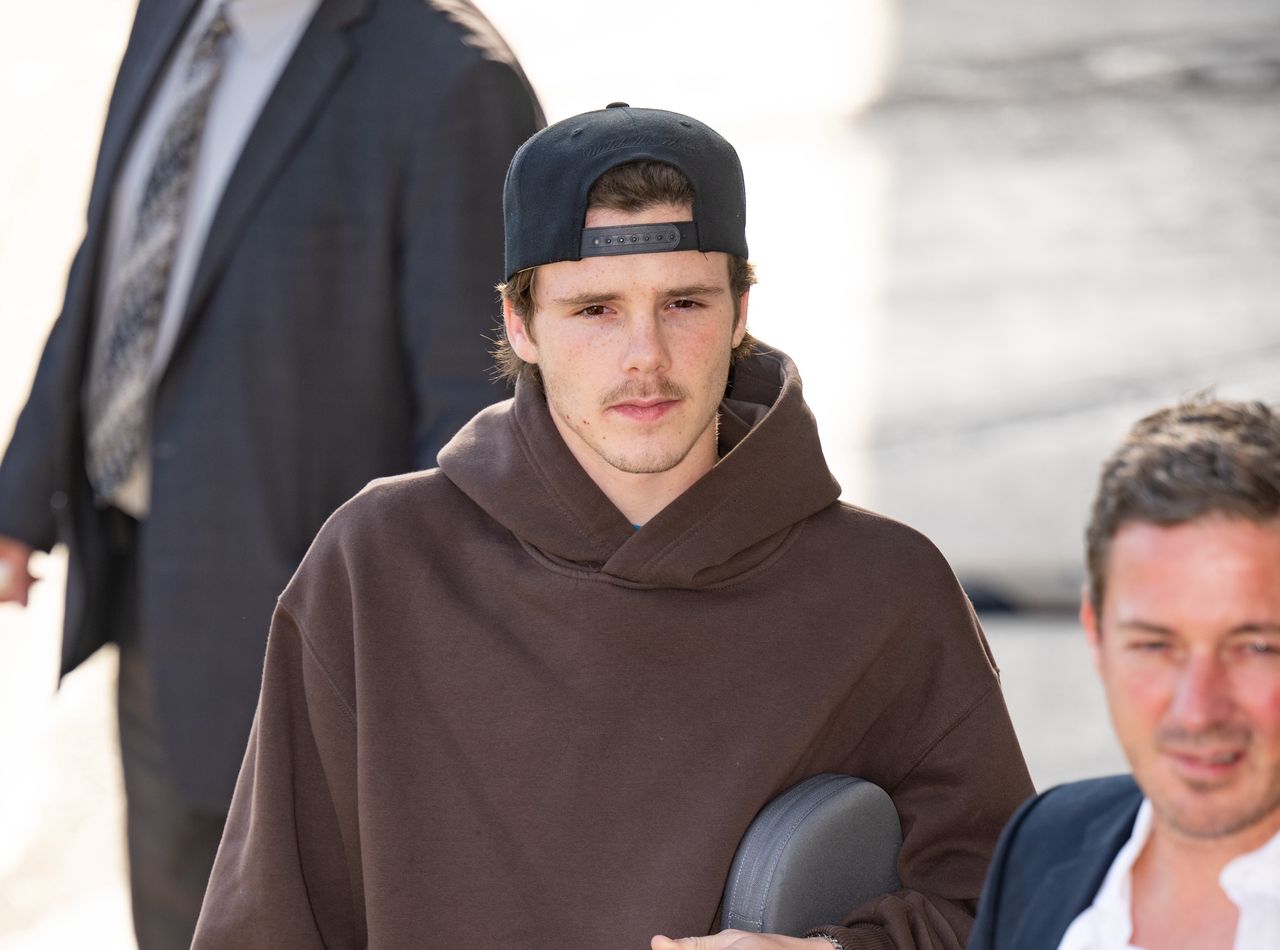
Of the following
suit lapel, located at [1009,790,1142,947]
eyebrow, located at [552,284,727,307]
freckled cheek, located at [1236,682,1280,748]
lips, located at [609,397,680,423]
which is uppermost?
eyebrow, located at [552,284,727,307]

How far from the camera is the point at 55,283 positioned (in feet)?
26.0

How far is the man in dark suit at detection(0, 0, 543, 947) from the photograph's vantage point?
351cm

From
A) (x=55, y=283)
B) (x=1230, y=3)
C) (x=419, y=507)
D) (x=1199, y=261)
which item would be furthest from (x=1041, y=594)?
(x=1230, y=3)

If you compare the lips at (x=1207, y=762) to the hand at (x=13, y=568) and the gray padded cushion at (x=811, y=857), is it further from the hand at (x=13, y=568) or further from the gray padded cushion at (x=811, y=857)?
the hand at (x=13, y=568)

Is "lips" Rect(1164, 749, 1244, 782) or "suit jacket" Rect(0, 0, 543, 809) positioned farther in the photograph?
"suit jacket" Rect(0, 0, 543, 809)

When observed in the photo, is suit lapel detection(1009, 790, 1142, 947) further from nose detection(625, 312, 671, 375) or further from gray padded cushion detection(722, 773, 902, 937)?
nose detection(625, 312, 671, 375)

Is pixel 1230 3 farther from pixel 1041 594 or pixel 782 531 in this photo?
pixel 782 531

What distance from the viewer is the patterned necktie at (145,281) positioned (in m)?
3.56

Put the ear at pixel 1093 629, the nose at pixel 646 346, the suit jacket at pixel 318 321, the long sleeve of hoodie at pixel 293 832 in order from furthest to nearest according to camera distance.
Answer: the suit jacket at pixel 318 321 < the long sleeve of hoodie at pixel 293 832 < the nose at pixel 646 346 < the ear at pixel 1093 629

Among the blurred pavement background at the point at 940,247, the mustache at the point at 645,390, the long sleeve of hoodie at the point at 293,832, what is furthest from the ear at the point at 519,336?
the blurred pavement background at the point at 940,247

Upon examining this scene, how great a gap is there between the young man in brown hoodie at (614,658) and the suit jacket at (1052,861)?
0.39 m

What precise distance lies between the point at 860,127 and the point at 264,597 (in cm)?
676

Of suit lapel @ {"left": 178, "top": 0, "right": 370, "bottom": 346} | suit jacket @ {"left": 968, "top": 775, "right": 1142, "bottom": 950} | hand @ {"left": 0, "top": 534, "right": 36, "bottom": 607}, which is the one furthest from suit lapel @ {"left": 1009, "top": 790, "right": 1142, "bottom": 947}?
hand @ {"left": 0, "top": 534, "right": 36, "bottom": 607}

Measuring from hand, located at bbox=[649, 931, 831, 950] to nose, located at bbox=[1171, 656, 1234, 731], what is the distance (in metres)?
0.69
